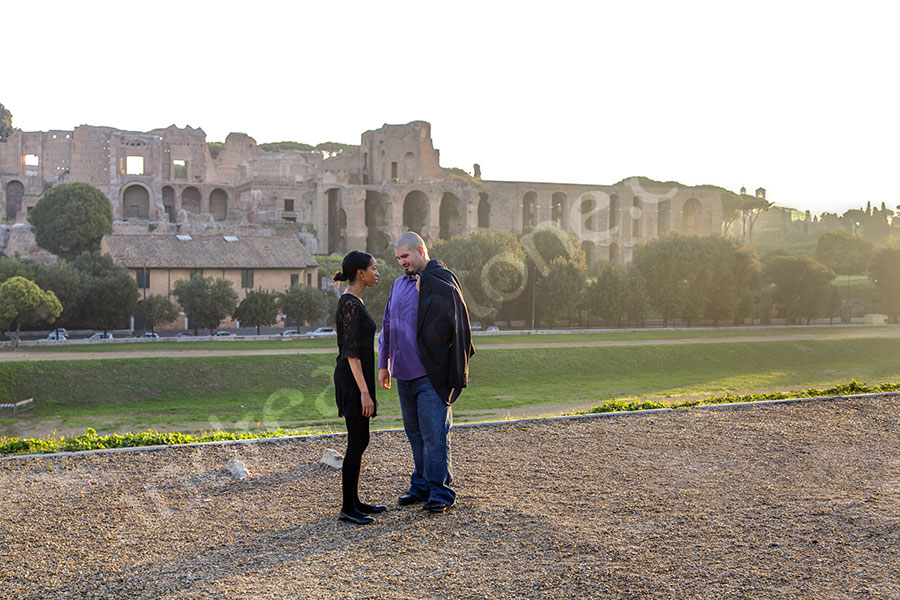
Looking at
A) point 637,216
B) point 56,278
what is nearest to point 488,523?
point 56,278

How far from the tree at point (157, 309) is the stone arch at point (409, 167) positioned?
89.2 ft

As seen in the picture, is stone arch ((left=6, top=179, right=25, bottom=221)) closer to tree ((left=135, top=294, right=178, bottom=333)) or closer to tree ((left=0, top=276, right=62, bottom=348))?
tree ((left=135, top=294, right=178, bottom=333))

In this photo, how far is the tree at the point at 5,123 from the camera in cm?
6881

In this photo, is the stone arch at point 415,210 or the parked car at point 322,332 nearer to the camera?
the parked car at point 322,332

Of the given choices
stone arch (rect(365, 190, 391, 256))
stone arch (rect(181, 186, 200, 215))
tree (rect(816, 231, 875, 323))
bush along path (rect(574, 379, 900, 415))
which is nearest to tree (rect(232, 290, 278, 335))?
stone arch (rect(365, 190, 391, 256))

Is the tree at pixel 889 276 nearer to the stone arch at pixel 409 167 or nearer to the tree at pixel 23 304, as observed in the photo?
the stone arch at pixel 409 167

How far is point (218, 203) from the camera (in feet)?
215

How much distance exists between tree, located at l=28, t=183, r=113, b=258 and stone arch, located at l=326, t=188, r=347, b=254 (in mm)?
19958

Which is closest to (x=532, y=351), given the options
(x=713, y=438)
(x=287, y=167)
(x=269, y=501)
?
(x=713, y=438)

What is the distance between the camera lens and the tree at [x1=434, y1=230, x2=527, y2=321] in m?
37.4

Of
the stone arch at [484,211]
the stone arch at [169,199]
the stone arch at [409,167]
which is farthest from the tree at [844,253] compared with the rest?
the stone arch at [169,199]

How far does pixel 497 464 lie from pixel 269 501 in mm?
1941

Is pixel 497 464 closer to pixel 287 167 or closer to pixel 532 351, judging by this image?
pixel 532 351

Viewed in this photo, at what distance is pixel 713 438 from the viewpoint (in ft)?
25.5
